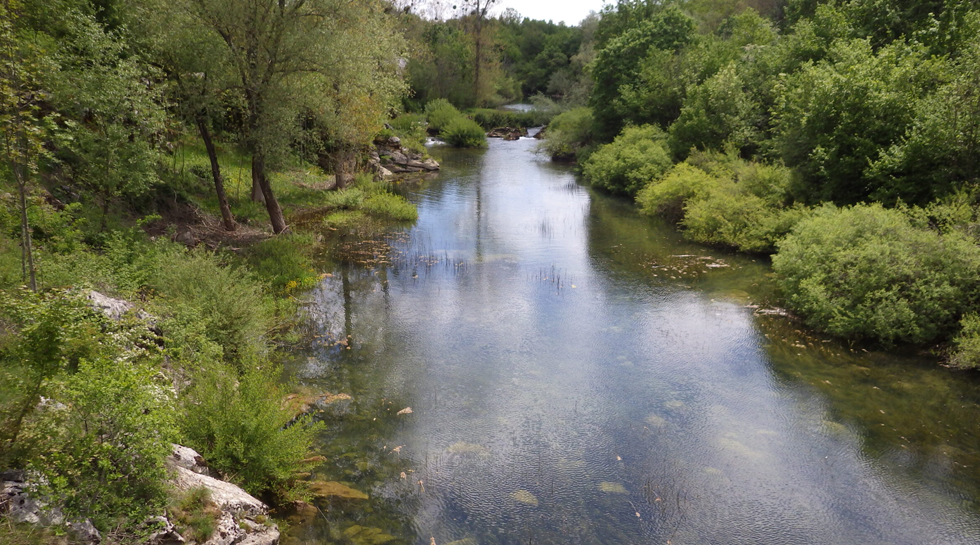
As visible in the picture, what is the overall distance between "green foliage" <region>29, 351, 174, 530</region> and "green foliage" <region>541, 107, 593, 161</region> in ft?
130

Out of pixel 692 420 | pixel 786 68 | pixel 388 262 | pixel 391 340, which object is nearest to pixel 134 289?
pixel 391 340

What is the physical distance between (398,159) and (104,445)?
34055mm

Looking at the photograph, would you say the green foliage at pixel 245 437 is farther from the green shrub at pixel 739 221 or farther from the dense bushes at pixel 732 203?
the green shrub at pixel 739 221

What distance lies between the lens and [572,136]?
1743 inches

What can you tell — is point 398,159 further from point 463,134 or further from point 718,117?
point 718,117

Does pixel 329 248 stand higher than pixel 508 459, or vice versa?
pixel 329 248

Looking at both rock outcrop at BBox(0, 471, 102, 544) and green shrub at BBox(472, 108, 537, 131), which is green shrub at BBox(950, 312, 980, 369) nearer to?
rock outcrop at BBox(0, 471, 102, 544)

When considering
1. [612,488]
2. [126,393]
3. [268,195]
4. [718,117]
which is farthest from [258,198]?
[718,117]

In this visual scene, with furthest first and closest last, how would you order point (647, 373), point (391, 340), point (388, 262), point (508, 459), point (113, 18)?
point (388, 262) < point (113, 18) < point (391, 340) < point (647, 373) < point (508, 459)

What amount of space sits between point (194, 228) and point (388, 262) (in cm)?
615

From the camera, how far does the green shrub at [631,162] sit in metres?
29.8

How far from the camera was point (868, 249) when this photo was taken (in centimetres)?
1337

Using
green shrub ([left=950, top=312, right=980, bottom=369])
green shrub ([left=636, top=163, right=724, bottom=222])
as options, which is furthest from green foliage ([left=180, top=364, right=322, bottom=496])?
green shrub ([left=636, top=163, right=724, bottom=222])

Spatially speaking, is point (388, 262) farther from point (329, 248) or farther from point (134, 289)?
point (134, 289)
